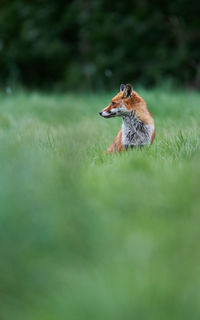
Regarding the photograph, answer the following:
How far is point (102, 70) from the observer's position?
518 inches

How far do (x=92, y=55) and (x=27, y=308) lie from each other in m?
13.2

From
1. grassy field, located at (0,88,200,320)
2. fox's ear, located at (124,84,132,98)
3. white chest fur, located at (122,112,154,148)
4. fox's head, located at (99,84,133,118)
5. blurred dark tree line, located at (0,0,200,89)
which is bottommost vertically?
grassy field, located at (0,88,200,320)

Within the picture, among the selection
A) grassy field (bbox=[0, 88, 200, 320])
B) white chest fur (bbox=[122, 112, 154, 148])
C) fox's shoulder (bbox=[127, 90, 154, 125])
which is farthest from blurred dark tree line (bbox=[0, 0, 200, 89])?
grassy field (bbox=[0, 88, 200, 320])

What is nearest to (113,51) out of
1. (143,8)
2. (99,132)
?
(143,8)

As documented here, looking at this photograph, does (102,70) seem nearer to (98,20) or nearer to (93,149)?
(98,20)

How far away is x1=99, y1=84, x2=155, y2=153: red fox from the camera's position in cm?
361

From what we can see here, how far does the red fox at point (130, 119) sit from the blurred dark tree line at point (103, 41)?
675 centimetres

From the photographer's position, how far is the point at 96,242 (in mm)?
1511

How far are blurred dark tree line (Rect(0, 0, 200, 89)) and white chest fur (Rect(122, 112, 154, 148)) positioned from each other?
6.85m

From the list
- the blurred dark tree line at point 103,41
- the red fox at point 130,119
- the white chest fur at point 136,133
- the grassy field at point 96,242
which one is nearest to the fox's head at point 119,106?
the red fox at point 130,119

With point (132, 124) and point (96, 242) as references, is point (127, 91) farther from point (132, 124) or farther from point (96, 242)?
point (96, 242)

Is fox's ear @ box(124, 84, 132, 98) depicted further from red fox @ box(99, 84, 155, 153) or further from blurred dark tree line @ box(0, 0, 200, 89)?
blurred dark tree line @ box(0, 0, 200, 89)

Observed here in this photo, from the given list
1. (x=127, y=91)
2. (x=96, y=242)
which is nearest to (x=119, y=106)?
(x=127, y=91)

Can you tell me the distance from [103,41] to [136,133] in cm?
1011
